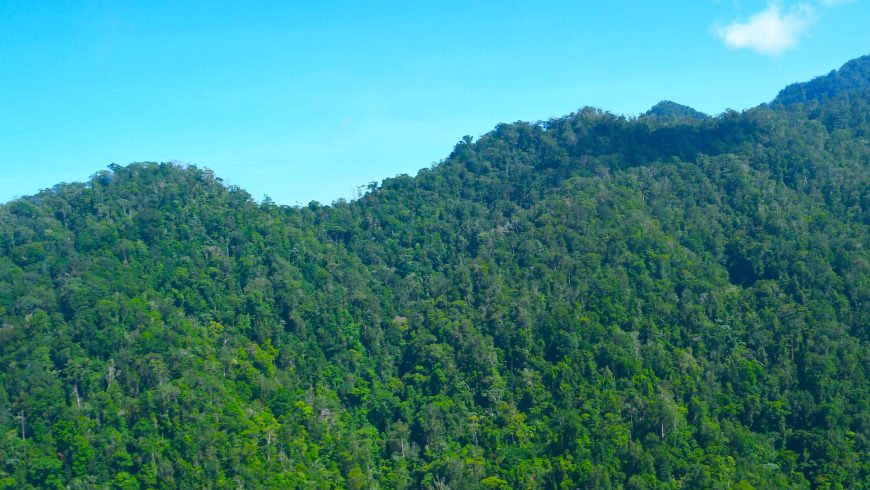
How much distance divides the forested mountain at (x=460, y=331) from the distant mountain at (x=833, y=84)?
32.6m

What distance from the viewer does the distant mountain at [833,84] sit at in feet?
308

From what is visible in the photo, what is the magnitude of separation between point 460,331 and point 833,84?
72534 millimetres

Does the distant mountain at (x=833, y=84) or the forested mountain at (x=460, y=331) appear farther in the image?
the distant mountain at (x=833, y=84)

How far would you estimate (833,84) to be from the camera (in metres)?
95.8

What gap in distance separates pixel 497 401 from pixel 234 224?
2419 centimetres

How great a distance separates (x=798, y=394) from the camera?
132ft

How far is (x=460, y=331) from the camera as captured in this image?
47969 mm

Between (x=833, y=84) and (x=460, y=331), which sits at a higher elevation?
(x=833, y=84)

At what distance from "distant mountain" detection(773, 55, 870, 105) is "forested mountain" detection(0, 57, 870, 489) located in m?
32.6

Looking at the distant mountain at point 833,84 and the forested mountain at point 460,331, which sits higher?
the distant mountain at point 833,84

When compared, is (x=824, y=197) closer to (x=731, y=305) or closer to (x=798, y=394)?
(x=731, y=305)

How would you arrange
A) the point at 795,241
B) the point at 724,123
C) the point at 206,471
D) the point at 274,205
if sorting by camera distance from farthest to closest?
the point at 724,123
the point at 274,205
the point at 795,241
the point at 206,471

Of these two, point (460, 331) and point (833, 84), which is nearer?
point (460, 331)

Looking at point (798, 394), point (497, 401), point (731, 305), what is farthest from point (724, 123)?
point (497, 401)
